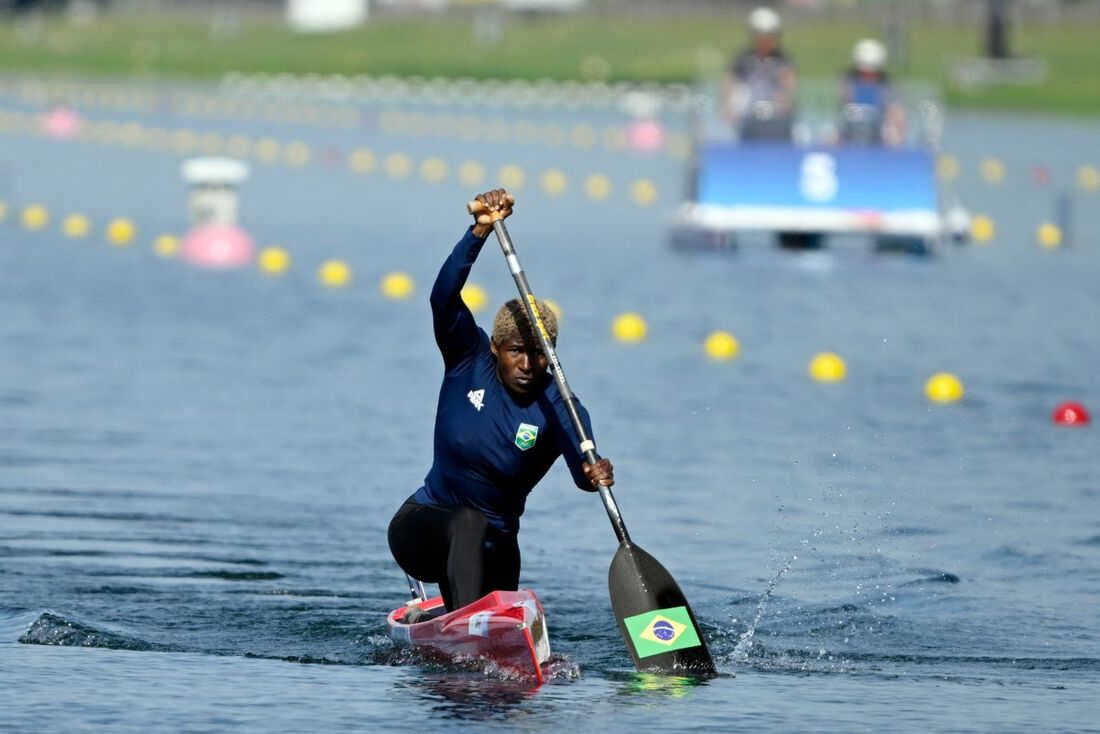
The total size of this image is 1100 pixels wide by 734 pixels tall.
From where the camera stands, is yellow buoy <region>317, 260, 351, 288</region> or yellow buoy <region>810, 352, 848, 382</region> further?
yellow buoy <region>317, 260, 351, 288</region>

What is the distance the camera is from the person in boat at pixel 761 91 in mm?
24125

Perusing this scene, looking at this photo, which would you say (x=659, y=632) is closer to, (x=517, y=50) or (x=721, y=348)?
(x=721, y=348)

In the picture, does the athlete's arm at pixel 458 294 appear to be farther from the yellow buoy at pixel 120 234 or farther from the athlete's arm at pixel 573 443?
the yellow buoy at pixel 120 234

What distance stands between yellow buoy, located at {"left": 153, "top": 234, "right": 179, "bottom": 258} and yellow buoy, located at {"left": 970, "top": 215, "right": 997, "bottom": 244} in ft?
31.9

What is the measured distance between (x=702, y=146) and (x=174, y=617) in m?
15.5

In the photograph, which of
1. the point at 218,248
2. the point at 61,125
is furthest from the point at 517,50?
the point at 218,248

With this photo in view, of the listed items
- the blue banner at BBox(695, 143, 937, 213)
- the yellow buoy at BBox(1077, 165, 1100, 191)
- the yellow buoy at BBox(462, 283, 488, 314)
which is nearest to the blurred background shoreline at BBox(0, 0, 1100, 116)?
the yellow buoy at BBox(1077, 165, 1100, 191)

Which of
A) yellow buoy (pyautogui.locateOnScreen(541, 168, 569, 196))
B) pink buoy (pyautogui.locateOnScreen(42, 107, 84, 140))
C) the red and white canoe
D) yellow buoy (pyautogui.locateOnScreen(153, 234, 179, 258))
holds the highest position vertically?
pink buoy (pyautogui.locateOnScreen(42, 107, 84, 140))

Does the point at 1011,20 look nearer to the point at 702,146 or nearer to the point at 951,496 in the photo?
the point at 702,146

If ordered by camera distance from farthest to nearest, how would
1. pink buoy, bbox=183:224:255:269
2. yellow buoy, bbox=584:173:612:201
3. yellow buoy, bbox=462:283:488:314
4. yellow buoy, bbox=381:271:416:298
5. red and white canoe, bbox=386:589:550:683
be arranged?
yellow buoy, bbox=584:173:612:201
pink buoy, bbox=183:224:255:269
yellow buoy, bbox=381:271:416:298
yellow buoy, bbox=462:283:488:314
red and white canoe, bbox=386:589:550:683

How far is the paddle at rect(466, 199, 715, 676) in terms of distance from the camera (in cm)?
902

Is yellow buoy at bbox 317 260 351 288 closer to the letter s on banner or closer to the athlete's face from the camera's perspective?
the letter s on banner

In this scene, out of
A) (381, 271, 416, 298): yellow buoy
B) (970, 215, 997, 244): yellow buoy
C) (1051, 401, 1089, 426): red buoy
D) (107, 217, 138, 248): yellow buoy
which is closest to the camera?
(1051, 401, 1089, 426): red buoy

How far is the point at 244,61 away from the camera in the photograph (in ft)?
208
